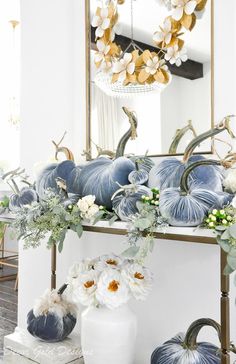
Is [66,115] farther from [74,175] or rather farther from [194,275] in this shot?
[194,275]

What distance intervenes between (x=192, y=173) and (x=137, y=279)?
0.39 m

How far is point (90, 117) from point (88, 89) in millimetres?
120

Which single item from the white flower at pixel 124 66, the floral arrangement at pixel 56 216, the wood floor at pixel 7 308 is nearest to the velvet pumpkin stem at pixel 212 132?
the floral arrangement at pixel 56 216

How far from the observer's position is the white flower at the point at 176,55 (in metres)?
1.36

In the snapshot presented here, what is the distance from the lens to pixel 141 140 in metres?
1.48

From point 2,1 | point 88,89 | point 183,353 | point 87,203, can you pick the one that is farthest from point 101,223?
point 2,1

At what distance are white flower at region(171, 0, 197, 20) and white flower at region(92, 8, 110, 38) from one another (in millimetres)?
325

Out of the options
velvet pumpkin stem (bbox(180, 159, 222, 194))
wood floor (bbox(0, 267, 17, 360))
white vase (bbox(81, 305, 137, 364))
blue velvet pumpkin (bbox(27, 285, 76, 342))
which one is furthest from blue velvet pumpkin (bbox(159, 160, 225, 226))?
wood floor (bbox(0, 267, 17, 360))

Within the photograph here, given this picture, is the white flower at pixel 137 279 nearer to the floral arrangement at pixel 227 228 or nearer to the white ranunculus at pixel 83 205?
the white ranunculus at pixel 83 205

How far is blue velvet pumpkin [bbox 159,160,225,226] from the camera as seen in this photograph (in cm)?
97

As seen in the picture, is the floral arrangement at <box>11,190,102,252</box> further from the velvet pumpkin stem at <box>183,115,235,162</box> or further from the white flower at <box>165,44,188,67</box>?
the white flower at <box>165,44,188,67</box>

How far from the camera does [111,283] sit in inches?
47.8

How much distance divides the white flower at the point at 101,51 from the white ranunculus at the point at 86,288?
0.85 m

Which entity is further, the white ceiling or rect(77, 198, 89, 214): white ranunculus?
the white ceiling
